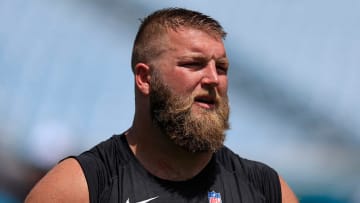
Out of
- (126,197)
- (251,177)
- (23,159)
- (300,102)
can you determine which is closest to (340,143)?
(300,102)

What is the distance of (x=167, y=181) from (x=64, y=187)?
386 millimetres

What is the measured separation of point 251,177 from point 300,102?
316 centimetres

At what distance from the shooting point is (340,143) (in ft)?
17.5

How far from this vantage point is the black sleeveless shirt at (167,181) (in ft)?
7.16

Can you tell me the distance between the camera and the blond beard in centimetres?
234

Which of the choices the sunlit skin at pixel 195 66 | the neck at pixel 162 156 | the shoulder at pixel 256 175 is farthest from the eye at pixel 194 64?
the shoulder at pixel 256 175

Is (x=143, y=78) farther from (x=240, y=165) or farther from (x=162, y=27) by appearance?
(x=240, y=165)

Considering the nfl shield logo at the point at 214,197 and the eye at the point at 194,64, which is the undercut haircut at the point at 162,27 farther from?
the nfl shield logo at the point at 214,197

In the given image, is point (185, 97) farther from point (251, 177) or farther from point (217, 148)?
point (251, 177)

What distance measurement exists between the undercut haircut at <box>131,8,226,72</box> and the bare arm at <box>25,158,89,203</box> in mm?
547

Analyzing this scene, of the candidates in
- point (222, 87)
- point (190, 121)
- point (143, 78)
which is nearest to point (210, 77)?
point (222, 87)

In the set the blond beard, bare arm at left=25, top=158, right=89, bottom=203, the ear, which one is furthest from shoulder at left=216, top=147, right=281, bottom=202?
bare arm at left=25, top=158, right=89, bottom=203

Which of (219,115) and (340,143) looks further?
(340,143)

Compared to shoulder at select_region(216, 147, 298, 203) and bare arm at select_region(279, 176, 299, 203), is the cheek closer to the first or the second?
shoulder at select_region(216, 147, 298, 203)
